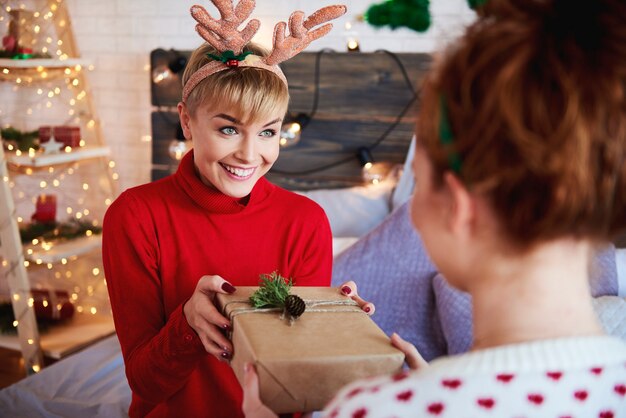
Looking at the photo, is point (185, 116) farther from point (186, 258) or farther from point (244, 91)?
point (186, 258)

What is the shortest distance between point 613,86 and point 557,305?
9.4 inches

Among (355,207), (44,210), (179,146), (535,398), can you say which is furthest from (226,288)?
(44,210)

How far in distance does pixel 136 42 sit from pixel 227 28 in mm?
1908

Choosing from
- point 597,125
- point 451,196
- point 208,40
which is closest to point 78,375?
point 208,40

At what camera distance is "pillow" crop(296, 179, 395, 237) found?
2.51m

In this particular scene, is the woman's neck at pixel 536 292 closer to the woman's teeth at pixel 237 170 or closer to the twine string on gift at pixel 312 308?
the twine string on gift at pixel 312 308

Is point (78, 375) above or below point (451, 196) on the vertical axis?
below

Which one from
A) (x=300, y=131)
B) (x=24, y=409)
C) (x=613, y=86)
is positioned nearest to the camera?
(x=613, y=86)

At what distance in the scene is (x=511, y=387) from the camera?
64cm

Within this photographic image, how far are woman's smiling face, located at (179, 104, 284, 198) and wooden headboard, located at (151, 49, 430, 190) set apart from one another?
140 centimetres

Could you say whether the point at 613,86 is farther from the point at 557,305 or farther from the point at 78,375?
the point at 78,375

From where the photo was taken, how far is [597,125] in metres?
0.59

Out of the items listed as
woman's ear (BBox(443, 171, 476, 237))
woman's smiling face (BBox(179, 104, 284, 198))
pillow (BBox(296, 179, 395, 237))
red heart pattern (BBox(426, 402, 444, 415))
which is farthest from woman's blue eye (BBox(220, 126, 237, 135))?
pillow (BBox(296, 179, 395, 237))

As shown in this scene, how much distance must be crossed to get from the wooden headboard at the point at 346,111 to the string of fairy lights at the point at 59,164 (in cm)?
62
